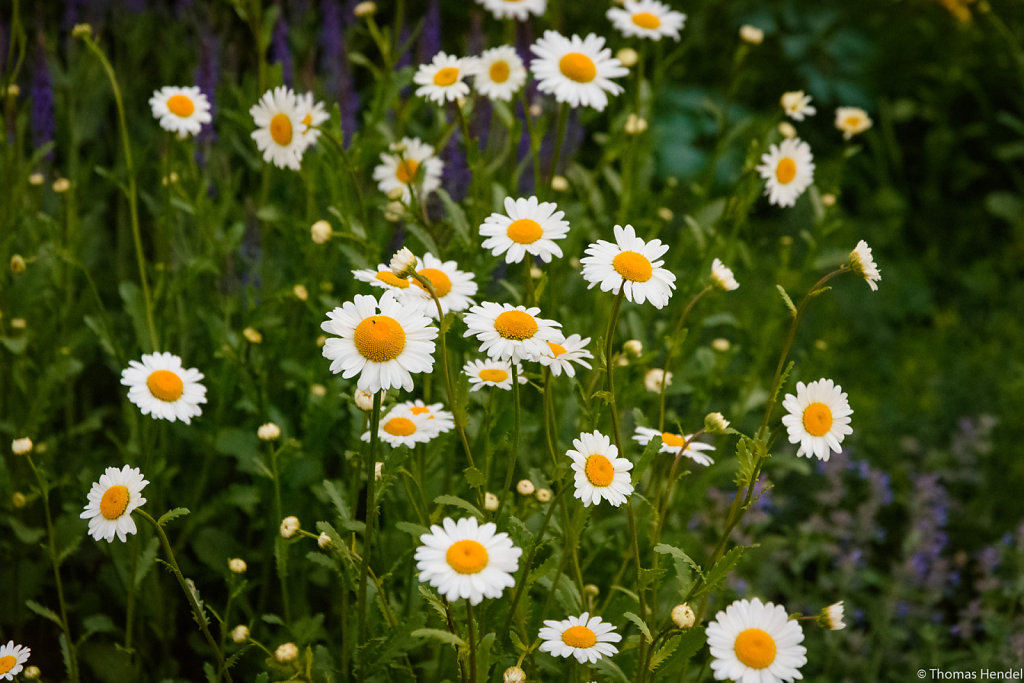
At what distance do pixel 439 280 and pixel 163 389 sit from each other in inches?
18.1

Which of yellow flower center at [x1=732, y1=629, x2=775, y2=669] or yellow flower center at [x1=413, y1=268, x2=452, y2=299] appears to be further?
yellow flower center at [x1=413, y1=268, x2=452, y2=299]

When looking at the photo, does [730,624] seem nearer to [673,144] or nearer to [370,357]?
[370,357]

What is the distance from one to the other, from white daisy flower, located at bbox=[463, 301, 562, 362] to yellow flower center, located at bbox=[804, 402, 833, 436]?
1.18 ft

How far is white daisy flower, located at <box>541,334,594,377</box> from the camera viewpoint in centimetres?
114

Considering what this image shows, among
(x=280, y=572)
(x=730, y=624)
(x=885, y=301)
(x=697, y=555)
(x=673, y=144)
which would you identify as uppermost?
(x=673, y=144)

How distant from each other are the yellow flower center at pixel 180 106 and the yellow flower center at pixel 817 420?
1.21 meters

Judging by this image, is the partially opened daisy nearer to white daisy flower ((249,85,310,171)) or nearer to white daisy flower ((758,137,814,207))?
white daisy flower ((758,137,814,207))

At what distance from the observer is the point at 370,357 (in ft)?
3.38

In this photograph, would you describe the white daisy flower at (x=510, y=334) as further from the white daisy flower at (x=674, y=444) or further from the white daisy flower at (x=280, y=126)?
the white daisy flower at (x=280, y=126)

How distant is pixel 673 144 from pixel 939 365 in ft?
4.35

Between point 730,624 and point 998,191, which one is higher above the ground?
point 998,191

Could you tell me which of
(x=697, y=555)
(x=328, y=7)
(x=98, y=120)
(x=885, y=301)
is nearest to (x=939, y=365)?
(x=885, y=301)

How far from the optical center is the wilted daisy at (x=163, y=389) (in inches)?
53.0

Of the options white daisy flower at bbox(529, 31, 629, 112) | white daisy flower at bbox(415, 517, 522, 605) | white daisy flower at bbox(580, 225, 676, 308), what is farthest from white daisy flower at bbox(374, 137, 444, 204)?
white daisy flower at bbox(415, 517, 522, 605)
